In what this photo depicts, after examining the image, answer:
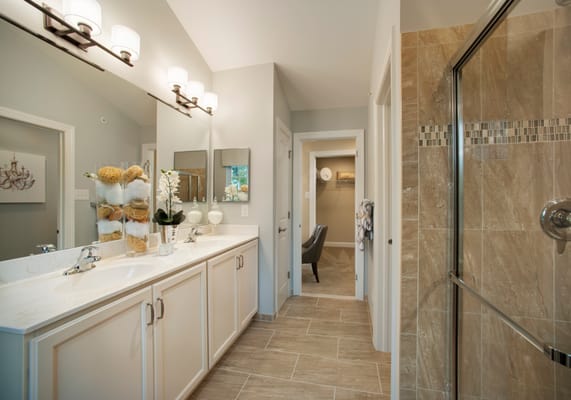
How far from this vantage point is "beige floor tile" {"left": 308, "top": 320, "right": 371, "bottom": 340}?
7.68ft

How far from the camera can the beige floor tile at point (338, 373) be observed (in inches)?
67.3

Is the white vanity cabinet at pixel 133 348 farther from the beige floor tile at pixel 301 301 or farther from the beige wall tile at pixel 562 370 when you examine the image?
the beige wall tile at pixel 562 370

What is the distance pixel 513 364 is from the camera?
1.23 m

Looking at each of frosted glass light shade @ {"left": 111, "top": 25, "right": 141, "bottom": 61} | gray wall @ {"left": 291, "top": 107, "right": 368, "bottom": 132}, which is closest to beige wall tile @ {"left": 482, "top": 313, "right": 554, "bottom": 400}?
gray wall @ {"left": 291, "top": 107, "right": 368, "bottom": 132}

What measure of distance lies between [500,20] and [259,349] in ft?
8.39

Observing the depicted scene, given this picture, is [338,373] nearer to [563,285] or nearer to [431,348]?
[431,348]

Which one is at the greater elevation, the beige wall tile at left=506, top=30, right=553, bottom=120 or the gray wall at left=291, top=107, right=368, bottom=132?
the gray wall at left=291, top=107, right=368, bottom=132

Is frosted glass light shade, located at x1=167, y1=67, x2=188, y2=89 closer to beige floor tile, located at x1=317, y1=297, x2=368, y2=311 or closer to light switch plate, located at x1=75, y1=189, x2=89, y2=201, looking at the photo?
light switch plate, located at x1=75, y1=189, x2=89, y2=201

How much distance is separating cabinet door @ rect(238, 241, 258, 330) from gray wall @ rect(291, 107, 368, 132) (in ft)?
5.72

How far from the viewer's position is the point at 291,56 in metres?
2.52

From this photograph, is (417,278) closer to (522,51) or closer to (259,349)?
(522,51)

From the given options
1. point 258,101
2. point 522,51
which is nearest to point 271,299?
point 258,101

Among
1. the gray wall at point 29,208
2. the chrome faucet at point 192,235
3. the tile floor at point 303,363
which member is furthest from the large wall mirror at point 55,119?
the tile floor at point 303,363

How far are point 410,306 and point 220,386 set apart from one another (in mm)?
1373
